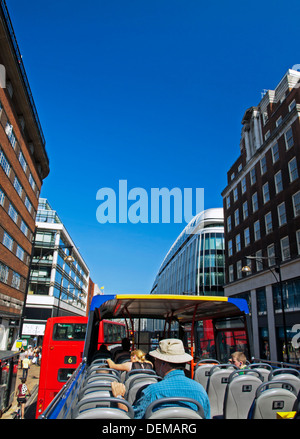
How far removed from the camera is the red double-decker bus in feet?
40.0

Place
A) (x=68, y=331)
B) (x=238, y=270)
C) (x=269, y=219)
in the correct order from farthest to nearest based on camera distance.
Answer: (x=238, y=270)
(x=269, y=219)
(x=68, y=331)

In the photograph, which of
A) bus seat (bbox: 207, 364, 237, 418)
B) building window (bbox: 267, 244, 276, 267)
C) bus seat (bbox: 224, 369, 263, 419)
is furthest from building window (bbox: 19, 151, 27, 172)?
bus seat (bbox: 224, 369, 263, 419)

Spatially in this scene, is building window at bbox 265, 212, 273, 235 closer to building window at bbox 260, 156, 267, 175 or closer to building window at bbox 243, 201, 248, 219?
building window at bbox 243, 201, 248, 219

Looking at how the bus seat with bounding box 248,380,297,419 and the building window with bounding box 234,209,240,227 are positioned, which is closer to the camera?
the bus seat with bounding box 248,380,297,419

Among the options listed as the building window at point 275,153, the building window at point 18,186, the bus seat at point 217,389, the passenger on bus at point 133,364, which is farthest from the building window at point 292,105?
the bus seat at point 217,389

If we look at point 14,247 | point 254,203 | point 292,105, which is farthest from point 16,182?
point 292,105

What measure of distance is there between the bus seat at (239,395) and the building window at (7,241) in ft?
93.0

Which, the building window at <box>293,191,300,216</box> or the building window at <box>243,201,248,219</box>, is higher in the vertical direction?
the building window at <box>243,201,248,219</box>

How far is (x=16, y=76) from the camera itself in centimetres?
2922

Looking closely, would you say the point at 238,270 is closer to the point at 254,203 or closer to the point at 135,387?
the point at 254,203

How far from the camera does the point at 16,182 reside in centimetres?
3228

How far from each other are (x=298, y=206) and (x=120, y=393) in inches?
1100

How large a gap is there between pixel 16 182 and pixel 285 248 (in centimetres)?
2644

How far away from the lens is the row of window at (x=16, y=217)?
93.2 ft
